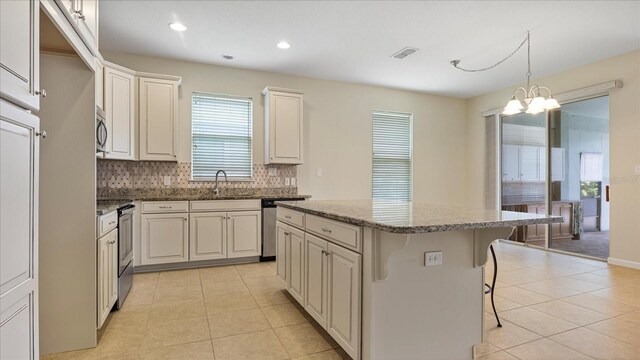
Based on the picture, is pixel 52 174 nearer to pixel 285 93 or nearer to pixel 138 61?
pixel 138 61

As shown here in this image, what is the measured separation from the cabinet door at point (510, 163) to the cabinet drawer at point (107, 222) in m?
6.04

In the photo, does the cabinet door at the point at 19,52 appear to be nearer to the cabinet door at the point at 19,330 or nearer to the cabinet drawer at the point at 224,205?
the cabinet door at the point at 19,330

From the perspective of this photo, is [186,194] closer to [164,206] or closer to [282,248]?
[164,206]

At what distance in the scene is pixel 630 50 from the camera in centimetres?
427

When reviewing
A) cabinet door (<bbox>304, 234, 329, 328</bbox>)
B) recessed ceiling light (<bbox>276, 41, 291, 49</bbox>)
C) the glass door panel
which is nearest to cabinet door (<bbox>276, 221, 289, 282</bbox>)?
cabinet door (<bbox>304, 234, 329, 328</bbox>)

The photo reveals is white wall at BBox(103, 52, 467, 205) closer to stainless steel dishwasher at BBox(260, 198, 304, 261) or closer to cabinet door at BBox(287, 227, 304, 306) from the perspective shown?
stainless steel dishwasher at BBox(260, 198, 304, 261)

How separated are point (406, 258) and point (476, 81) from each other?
15.6 ft

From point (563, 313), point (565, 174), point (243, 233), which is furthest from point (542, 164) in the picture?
point (243, 233)

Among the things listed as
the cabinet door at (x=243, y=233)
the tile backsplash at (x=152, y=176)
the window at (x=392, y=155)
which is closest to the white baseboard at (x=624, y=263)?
the window at (x=392, y=155)

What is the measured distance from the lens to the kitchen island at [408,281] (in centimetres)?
174

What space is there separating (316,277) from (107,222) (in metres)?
1.59

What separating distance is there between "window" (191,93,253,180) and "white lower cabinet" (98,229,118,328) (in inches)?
86.5

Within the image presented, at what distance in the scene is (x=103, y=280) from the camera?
236cm

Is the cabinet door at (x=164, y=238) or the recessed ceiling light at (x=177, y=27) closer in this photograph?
the recessed ceiling light at (x=177, y=27)
